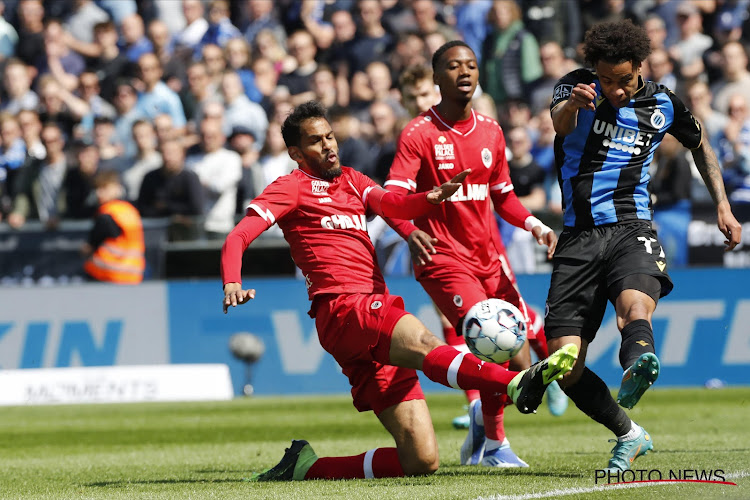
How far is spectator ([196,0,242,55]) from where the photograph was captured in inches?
789

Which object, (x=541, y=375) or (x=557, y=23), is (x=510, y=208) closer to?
(x=541, y=375)

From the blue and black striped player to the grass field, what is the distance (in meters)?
0.52

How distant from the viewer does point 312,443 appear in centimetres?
995

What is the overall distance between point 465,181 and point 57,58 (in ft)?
45.1

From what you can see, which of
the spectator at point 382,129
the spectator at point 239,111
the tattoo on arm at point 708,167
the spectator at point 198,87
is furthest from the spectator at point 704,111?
the tattoo on arm at point 708,167

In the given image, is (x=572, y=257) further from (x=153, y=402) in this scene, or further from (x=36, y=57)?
(x=36, y=57)

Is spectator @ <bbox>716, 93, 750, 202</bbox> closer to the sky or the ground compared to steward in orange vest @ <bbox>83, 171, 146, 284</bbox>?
closer to the sky

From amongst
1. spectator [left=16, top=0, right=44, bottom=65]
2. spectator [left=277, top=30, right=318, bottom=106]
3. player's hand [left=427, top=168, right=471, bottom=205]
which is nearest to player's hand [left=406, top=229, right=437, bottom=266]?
player's hand [left=427, top=168, right=471, bottom=205]

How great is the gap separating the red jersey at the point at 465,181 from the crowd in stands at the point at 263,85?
5582 mm

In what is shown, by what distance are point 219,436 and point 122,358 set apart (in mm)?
4521

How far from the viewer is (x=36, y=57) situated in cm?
2089

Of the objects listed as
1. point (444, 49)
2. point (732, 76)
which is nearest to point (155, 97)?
point (732, 76)

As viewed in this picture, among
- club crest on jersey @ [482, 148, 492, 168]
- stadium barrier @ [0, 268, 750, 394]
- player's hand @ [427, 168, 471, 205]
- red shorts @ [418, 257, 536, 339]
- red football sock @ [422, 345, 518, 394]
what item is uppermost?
player's hand @ [427, 168, 471, 205]

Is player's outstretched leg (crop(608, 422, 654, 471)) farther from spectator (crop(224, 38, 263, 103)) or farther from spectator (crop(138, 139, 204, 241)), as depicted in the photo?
spectator (crop(224, 38, 263, 103))
